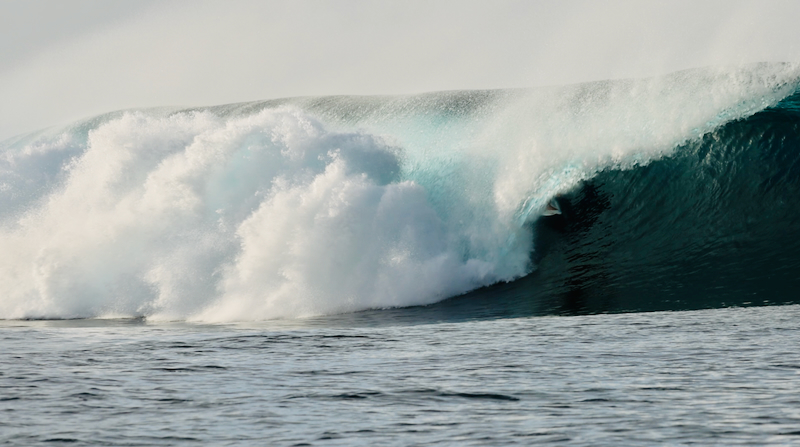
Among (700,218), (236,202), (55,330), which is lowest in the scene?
(55,330)

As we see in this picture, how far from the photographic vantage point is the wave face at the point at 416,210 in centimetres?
1104

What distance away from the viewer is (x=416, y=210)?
38.9ft

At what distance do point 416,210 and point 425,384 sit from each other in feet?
20.6

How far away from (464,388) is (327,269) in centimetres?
572

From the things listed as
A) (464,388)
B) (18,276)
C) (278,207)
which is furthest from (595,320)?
(18,276)

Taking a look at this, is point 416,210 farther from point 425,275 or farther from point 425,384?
point 425,384

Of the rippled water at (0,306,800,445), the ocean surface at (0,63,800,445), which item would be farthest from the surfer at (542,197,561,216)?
the rippled water at (0,306,800,445)

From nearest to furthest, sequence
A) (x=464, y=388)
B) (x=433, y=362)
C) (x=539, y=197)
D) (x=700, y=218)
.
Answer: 1. (x=464, y=388)
2. (x=433, y=362)
3. (x=700, y=218)
4. (x=539, y=197)

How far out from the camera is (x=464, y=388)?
18.2ft

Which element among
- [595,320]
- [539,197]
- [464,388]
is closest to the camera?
[464,388]

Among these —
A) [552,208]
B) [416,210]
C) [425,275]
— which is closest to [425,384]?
[425,275]

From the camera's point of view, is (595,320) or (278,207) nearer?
(595,320)

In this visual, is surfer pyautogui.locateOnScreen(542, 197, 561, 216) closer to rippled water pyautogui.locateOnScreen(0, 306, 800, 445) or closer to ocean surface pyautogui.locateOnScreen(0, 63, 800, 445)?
ocean surface pyautogui.locateOnScreen(0, 63, 800, 445)

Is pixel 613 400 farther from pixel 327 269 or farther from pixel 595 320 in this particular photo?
pixel 327 269
